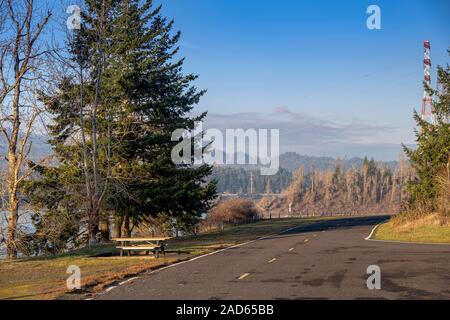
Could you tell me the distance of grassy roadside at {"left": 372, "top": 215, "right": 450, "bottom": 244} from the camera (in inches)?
1149

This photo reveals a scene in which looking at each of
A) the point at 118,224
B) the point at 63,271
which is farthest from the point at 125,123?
the point at 63,271

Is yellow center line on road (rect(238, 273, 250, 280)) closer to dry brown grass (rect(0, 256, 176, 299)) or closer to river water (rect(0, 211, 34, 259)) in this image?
dry brown grass (rect(0, 256, 176, 299))

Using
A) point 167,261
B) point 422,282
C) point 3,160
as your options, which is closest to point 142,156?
point 3,160

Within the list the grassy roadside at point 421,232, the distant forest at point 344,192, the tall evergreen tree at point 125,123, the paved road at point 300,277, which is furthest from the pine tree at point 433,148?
the distant forest at point 344,192

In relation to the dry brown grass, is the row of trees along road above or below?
above

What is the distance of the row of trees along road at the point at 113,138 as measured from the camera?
29766 millimetres

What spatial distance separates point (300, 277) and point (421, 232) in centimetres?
2019

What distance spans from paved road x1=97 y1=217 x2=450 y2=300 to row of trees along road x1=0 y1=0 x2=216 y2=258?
40.5ft

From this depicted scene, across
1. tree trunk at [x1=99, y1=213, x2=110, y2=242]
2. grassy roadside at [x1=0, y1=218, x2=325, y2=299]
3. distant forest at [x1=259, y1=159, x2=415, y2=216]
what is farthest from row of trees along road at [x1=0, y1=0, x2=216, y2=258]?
distant forest at [x1=259, y1=159, x2=415, y2=216]

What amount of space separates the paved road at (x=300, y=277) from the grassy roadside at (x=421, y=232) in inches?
291

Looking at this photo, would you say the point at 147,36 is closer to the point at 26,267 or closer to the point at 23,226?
the point at 23,226

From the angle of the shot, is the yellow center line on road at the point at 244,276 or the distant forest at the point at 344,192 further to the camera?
the distant forest at the point at 344,192

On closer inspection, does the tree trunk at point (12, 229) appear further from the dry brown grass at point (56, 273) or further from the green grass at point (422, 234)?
the green grass at point (422, 234)
